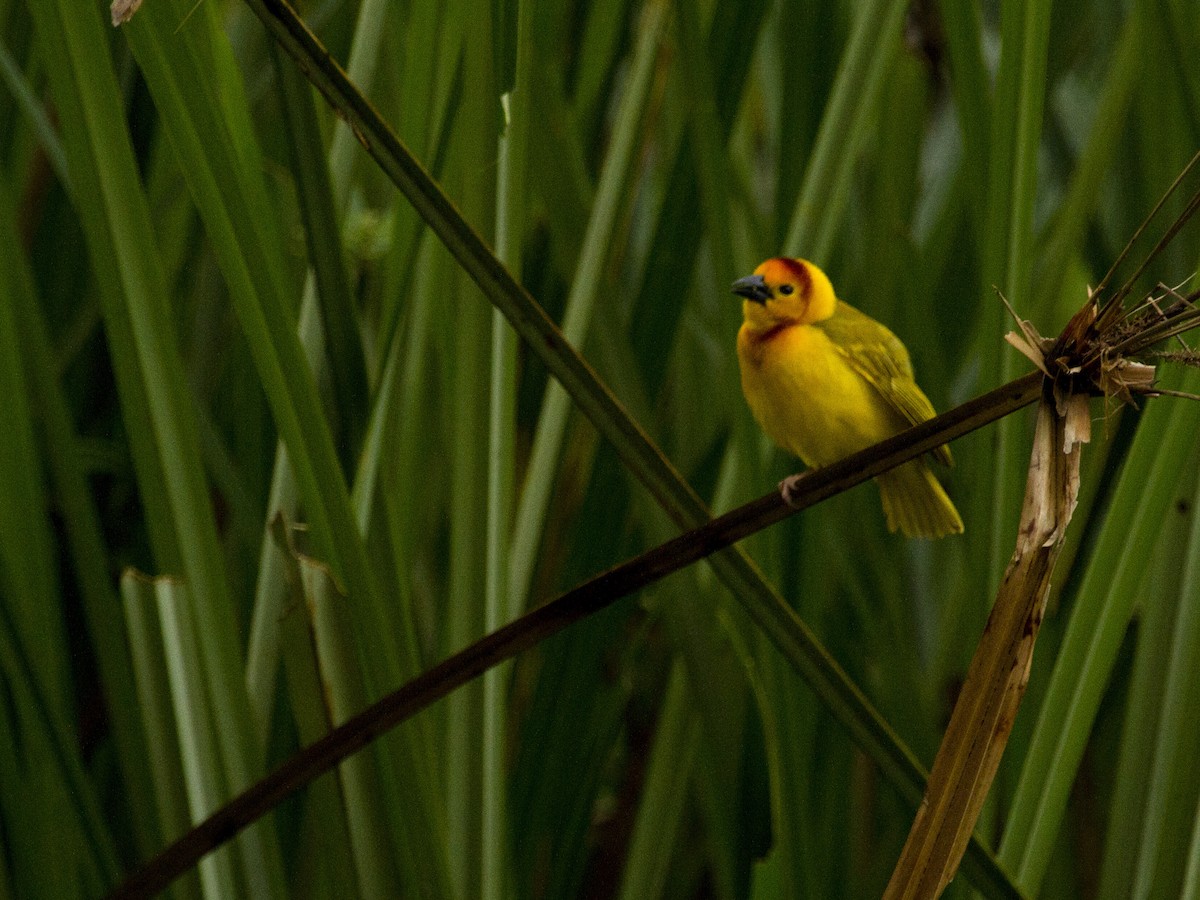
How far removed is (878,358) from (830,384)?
0.04 meters

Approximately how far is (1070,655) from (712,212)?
0.95 ft

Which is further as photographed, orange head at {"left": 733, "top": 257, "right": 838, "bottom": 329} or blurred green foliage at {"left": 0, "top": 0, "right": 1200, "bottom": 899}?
orange head at {"left": 733, "top": 257, "right": 838, "bottom": 329}

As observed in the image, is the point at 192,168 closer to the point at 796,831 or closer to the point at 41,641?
the point at 41,641

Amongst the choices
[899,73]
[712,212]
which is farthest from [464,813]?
[899,73]

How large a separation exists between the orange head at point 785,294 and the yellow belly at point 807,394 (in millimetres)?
12

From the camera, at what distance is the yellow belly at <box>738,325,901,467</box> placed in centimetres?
87

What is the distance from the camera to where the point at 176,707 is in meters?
0.64

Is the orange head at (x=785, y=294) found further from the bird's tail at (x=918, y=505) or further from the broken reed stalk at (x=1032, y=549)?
the broken reed stalk at (x=1032, y=549)

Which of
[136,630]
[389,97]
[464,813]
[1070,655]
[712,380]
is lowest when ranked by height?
[1070,655]

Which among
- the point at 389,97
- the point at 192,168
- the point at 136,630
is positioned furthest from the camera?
the point at 389,97

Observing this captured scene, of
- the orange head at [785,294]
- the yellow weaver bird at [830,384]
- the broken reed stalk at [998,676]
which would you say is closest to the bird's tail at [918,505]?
the yellow weaver bird at [830,384]

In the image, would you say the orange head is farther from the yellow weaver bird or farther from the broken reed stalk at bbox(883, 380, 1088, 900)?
the broken reed stalk at bbox(883, 380, 1088, 900)

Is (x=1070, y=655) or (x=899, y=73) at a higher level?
(x=899, y=73)

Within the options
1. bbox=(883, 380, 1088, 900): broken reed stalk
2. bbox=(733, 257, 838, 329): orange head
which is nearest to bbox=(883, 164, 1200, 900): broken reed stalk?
bbox=(883, 380, 1088, 900): broken reed stalk
